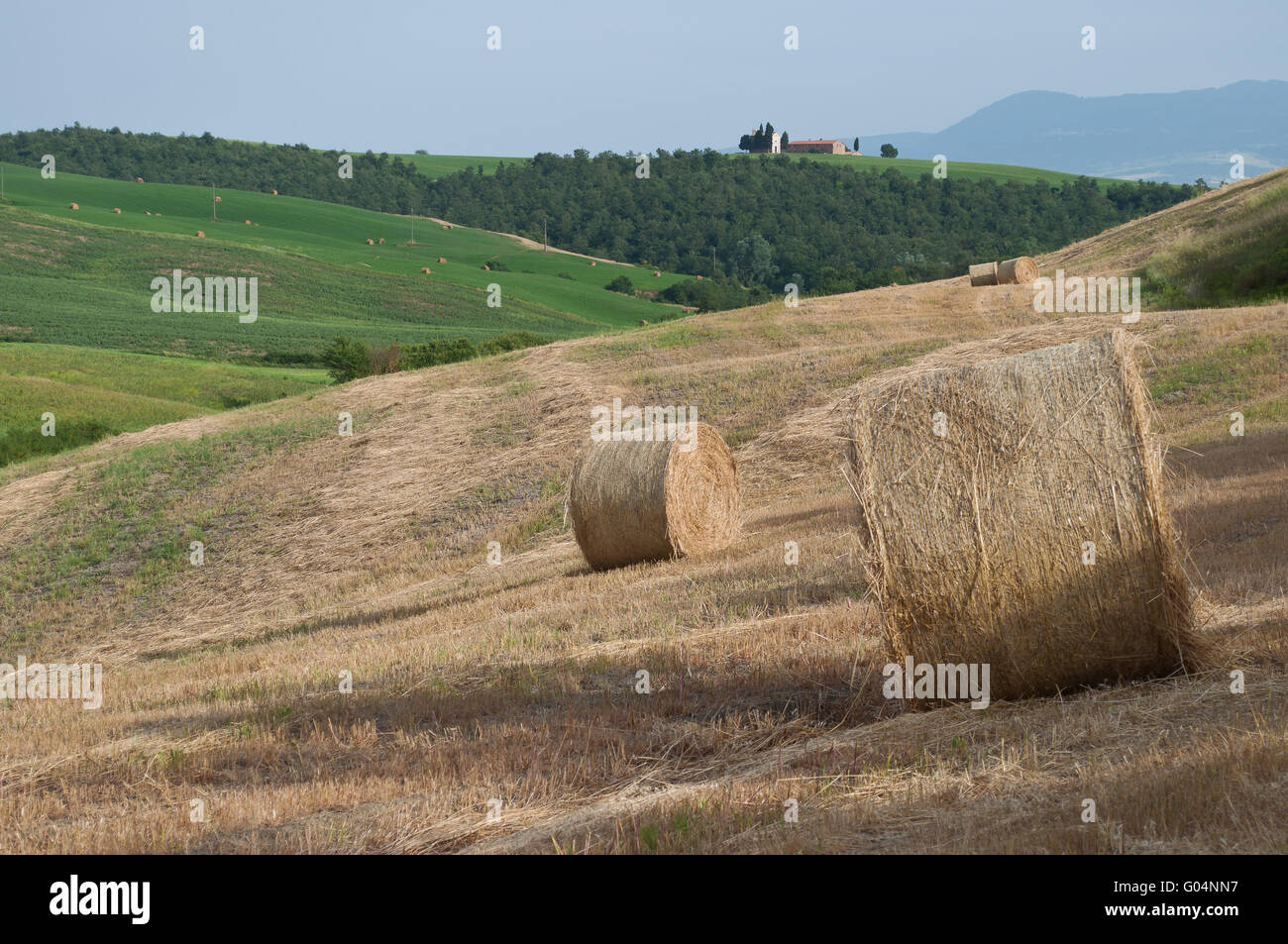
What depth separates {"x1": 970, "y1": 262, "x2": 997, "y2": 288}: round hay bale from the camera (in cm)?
3825

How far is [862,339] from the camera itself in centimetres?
3275

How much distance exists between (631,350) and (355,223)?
10025cm

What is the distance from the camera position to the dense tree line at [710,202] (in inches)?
3713

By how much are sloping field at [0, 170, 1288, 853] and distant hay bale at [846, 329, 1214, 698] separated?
13.6 inches

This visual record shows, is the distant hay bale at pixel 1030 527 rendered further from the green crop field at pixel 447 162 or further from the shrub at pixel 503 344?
the green crop field at pixel 447 162

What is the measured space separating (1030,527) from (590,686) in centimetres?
341

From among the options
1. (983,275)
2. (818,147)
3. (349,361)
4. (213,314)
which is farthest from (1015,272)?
(818,147)

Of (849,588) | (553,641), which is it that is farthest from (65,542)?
(849,588)

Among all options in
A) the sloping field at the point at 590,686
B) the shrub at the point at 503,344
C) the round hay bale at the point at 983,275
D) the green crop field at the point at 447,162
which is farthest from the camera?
the green crop field at the point at 447,162

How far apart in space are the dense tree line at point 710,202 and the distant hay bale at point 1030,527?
209ft

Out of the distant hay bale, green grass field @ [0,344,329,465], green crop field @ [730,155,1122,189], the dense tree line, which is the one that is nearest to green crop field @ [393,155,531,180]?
the dense tree line

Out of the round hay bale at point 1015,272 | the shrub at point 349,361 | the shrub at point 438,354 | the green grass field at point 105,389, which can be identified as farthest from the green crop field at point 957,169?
the shrub at point 349,361

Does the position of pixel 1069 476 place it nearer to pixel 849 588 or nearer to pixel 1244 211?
pixel 849 588

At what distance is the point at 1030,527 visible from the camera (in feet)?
22.7
